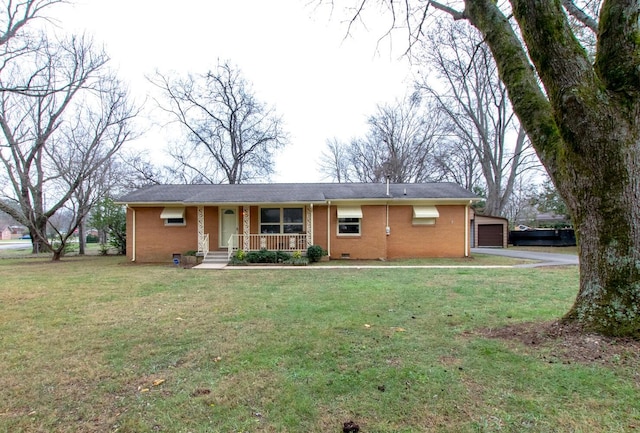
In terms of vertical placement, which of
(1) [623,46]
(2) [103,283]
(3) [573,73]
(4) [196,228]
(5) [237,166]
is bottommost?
(2) [103,283]

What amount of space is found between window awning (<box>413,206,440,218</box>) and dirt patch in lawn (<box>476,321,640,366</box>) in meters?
11.2

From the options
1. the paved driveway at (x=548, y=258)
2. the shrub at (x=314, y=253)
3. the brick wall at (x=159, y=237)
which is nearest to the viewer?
the paved driveway at (x=548, y=258)

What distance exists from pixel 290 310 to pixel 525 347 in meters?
3.53

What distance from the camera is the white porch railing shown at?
1492 centimetres

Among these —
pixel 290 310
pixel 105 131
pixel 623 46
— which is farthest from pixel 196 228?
pixel 623 46

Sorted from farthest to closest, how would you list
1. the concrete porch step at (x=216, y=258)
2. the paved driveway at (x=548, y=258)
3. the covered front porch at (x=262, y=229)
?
the covered front porch at (x=262, y=229) < the concrete porch step at (x=216, y=258) < the paved driveway at (x=548, y=258)

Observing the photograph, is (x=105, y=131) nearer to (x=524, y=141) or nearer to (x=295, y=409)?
(x=295, y=409)

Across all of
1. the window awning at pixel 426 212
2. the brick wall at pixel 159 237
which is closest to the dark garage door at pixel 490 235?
the window awning at pixel 426 212

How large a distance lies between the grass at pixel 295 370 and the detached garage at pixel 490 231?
20.4 metres

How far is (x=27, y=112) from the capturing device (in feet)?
61.9

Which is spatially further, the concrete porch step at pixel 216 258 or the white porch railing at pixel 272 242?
the white porch railing at pixel 272 242

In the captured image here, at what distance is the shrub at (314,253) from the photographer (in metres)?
14.3

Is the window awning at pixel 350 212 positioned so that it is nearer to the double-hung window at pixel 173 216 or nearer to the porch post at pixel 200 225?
the porch post at pixel 200 225

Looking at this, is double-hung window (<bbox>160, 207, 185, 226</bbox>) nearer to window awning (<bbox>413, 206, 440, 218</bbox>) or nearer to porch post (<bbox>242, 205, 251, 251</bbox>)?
porch post (<bbox>242, 205, 251, 251</bbox>)
